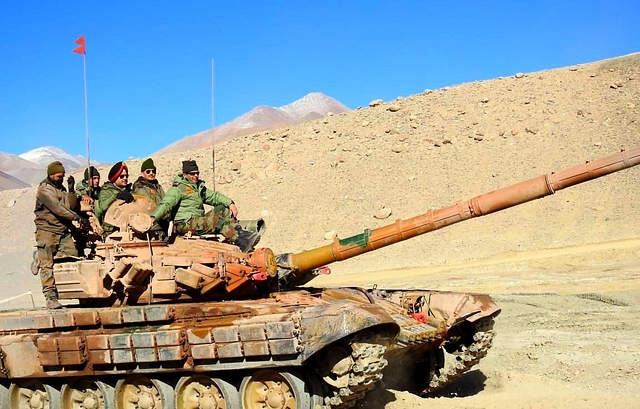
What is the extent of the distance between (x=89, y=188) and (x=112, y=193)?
70 cm

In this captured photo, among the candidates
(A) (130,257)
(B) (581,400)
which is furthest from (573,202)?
(A) (130,257)

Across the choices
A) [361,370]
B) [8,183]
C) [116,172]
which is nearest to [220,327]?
[361,370]

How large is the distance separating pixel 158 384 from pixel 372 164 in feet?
97.1

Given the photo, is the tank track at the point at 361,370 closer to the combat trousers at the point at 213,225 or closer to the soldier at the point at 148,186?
the combat trousers at the point at 213,225

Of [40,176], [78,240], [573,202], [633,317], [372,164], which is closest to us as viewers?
[78,240]

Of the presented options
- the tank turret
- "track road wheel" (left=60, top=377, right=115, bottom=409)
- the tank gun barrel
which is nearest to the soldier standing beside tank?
the tank turret

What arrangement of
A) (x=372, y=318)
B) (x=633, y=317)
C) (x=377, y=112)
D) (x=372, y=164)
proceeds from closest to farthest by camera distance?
(x=372, y=318), (x=633, y=317), (x=372, y=164), (x=377, y=112)

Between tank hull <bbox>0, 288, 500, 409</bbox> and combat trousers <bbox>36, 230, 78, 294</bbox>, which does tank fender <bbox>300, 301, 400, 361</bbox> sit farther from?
combat trousers <bbox>36, 230, 78, 294</bbox>

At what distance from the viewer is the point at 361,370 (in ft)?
29.3

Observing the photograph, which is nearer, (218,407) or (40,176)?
(218,407)

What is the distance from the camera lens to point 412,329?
1027cm

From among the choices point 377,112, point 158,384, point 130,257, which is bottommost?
point 158,384

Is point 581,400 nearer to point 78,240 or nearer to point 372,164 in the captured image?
point 78,240

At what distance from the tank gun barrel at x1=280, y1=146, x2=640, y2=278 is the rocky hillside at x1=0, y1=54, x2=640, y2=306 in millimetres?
17797
